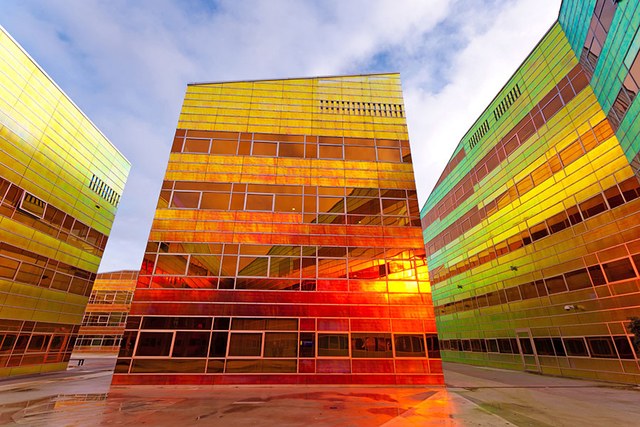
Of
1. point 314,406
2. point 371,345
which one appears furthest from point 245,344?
point 371,345

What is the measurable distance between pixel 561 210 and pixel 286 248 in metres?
20.8

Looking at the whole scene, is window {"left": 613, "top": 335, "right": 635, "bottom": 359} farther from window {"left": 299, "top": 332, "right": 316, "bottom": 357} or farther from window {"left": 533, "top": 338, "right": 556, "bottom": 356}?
window {"left": 299, "top": 332, "right": 316, "bottom": 357}

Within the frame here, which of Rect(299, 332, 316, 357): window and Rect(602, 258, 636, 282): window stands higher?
Rect(602, 258, 636, 282): window

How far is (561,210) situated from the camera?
22.3m

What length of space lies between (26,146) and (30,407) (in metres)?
19.3

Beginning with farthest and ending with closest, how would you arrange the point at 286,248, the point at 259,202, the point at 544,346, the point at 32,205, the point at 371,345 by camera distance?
the point at 544,346
the point at 32,205
the point at 259,202
the point at 286,248
the point at 371,345

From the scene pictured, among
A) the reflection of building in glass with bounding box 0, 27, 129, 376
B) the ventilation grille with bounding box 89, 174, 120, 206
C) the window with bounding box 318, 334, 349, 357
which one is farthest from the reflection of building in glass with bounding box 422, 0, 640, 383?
the ventilation grille with bounding box 89, 174, 120, 206

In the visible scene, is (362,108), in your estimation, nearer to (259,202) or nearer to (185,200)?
(259,202)

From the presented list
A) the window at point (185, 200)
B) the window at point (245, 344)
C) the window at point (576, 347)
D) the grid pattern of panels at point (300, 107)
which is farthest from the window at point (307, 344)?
the window at point (576, 347)

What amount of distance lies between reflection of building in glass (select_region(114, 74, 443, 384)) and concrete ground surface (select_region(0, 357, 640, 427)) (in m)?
1.46

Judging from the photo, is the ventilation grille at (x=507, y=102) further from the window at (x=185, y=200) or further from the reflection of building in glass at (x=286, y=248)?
the window at (x=185, y=200)

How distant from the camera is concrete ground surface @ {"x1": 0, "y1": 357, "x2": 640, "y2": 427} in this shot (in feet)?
30.3

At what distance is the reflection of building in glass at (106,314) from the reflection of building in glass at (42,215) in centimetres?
2948

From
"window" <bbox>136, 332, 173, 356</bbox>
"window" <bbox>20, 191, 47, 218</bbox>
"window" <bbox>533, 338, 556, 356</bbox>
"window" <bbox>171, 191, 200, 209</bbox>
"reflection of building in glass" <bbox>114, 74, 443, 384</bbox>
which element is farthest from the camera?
"window" <bbox>533, 338, 556, 356</bbox>
